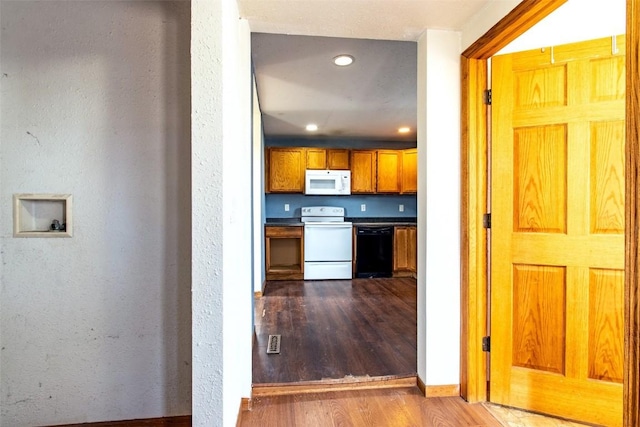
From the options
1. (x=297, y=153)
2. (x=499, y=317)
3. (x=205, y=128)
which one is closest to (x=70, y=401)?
(x=205, y=128)

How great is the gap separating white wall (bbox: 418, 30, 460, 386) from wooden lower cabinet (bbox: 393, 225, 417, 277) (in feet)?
10.2

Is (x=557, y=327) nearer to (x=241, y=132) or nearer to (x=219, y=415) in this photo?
(x=219, y=415)

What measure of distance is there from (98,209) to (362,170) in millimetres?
4128

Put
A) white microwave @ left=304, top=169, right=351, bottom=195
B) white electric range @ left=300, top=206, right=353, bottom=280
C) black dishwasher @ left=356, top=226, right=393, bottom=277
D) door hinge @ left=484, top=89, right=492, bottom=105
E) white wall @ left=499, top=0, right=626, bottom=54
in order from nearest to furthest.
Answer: white wall @ left=499, top=0, right=626, bottom=54, door hinge @ left=484, top=89, right=492, bottom=105, white electric range @ left=300, top=206, right=353, bottom=280, black dishwasher @ left=356, top=226, right=393, bottom=277, white microwave @ left=304, top=169, right=351, bottom=195

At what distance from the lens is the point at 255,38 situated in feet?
7.07

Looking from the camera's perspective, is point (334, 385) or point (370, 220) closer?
point (334, 385)

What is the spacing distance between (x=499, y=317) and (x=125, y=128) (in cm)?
215

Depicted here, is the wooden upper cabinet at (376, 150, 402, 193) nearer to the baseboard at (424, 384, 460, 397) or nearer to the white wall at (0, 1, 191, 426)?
the baseboard at (424, 384, 460, 397)

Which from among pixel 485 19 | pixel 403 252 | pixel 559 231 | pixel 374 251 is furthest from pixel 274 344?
pixel 403 252

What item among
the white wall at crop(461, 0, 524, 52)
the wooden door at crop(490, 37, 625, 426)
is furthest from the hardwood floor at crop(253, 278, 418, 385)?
the white wall at crop(461, 0, 524, 52)

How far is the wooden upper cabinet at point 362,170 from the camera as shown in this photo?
518cm

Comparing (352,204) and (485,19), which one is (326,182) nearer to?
(352,204)

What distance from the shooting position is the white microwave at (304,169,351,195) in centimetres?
495

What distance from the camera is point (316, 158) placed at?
200 inches
